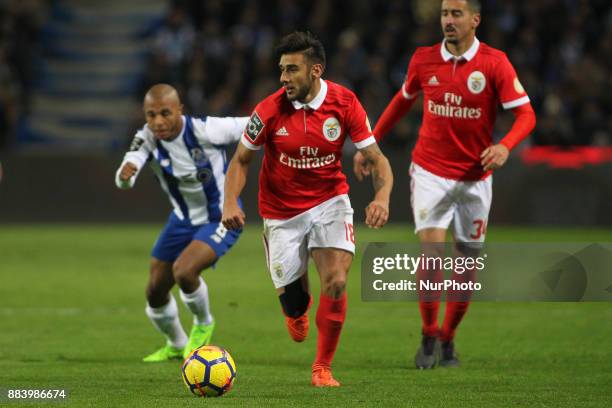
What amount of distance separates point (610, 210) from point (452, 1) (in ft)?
34.4

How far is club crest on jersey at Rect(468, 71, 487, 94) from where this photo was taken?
7.60m

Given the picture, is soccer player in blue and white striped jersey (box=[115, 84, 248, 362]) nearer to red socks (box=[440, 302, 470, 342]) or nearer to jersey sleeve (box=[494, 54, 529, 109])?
red socks (box=[440, 302, 470, 342])

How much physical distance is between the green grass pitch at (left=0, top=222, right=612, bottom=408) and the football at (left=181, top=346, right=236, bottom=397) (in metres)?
0.12

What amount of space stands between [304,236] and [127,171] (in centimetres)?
141

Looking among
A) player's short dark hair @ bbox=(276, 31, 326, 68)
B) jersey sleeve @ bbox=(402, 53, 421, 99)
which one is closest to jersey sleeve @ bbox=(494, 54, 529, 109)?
jersey sleeve @ bbox=(402, 53, 421, 99)

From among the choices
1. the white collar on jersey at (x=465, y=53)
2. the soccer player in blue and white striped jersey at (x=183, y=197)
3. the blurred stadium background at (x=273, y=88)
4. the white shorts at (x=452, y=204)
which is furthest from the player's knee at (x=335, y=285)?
the blurred stadium background at (x=273, y=88)

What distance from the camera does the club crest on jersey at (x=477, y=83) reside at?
299 inches

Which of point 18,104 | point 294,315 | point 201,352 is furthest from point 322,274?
point 18,104

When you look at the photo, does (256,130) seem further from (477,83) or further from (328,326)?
(477,83)

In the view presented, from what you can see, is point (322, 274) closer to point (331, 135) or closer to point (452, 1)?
point (331, 135)

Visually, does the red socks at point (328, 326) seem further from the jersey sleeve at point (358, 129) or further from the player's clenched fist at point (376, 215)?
the jersey sleeve at point (358, 129)

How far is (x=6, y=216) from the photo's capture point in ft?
60.6

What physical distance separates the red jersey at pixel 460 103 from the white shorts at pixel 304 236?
106 cm

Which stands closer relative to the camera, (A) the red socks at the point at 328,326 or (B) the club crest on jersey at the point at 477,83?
(A) the red socks at the point at 328,326
